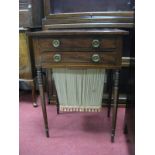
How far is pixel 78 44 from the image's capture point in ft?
4.23

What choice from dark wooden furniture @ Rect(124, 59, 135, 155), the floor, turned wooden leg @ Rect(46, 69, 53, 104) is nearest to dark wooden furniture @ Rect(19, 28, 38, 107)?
turned wooden leg @ Rect(46, 69, 53, 104)

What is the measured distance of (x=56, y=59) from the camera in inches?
52.0

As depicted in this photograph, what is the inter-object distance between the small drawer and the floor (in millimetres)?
550

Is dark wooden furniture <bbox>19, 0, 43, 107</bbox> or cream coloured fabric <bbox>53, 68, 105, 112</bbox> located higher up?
dark wooden furniture <bbox>19, 0, 43, 107</bbox>

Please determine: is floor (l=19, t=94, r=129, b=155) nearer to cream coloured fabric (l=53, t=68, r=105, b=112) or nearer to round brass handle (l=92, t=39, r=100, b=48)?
cream coloured fabric (l=53, t=68, r=105, b=112)

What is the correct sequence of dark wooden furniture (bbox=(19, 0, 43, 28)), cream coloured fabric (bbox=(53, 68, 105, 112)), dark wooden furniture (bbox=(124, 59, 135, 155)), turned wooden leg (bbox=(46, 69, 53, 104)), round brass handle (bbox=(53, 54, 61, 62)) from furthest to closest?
turned wooden leg (bbox=(46, 69, 53, 104))
dark wooden furniture (bbox=(19, 0, 43, 28))
cream coloured fabric (bbox=(53, 68, 105, 112))
round brass handle (bbox=(53, 54, 61, 62))
dark wooden furniture (bbox=(124, 59, 135, 155))

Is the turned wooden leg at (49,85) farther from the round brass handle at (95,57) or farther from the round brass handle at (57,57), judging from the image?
the round brass handle at (95,57)

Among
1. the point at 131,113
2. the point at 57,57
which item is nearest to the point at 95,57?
the point at 57,57

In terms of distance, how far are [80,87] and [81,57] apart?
23 centimetres

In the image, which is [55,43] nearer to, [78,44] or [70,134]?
[78,44]

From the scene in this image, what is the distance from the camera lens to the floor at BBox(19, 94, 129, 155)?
54.7 inches

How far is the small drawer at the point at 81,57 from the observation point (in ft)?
4.21

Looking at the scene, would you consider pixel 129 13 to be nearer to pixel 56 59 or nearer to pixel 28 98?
pixel 56 59
